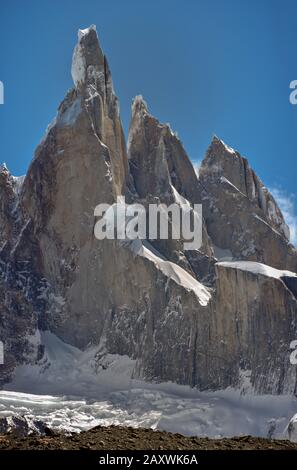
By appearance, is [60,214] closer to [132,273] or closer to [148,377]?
[132,273]

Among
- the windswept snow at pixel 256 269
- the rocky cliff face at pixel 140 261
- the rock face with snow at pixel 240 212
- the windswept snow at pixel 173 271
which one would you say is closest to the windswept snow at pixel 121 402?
the rocky cliff face at pixel 140 261

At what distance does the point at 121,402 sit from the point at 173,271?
22820mm

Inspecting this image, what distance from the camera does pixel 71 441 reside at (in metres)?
22.1

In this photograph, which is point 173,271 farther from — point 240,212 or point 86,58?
point 86,58

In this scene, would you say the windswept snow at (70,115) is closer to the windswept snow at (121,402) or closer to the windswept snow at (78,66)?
the windswept snow at (78,66)

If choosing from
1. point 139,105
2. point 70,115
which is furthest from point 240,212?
point 70,115

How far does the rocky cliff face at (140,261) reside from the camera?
328 feet

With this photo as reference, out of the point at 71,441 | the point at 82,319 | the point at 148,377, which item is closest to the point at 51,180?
the point at 82,319

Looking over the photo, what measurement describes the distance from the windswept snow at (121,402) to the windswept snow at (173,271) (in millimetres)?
13447

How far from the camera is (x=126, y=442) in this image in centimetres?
2231

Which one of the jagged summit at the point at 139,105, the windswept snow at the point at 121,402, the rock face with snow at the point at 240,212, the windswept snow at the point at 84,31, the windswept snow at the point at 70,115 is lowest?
the windswept snow at the point at 121,402

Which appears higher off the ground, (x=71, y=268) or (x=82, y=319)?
(x=71, y=268)

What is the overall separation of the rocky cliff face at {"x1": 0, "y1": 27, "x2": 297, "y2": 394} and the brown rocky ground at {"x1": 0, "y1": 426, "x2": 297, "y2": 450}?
73.3m
